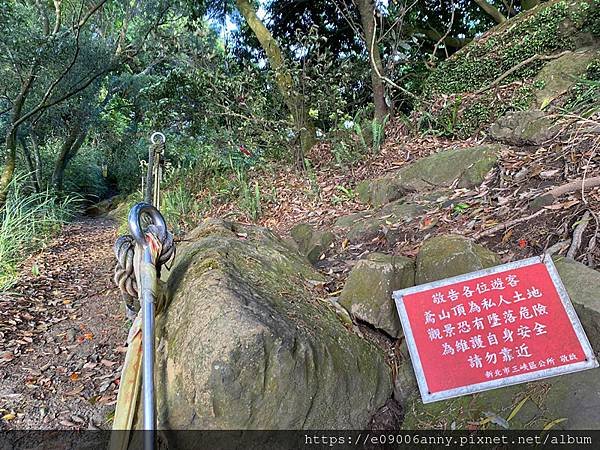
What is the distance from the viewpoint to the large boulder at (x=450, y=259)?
192cm

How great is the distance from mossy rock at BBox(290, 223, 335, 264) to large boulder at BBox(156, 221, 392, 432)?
1.16 metres

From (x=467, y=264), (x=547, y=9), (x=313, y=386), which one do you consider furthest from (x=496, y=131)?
(x=313, y=386)

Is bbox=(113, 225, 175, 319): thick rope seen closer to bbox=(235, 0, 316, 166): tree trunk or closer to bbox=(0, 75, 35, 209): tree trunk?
bbox=(235, 0, 316, 166): tree trunk

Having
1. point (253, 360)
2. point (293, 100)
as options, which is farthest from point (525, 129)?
point (253, 360)

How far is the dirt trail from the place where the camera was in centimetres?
224

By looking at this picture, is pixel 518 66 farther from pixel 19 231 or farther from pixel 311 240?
pixel 19 231

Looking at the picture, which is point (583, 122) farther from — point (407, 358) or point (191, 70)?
point (191, 70)

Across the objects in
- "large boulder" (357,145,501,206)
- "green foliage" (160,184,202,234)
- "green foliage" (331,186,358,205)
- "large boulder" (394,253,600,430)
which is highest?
"green foliage" (160,184,202,234)

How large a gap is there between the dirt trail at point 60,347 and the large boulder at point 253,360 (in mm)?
836

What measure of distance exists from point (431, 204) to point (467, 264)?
4.02ft

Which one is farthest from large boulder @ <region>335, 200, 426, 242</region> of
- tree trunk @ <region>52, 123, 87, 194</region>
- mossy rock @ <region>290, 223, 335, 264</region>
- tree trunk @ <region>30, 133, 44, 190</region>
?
tree trunk @ <region>52, 123, 87, 194</region>

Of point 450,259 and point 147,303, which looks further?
point 450,259

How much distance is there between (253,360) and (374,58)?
4.91 m

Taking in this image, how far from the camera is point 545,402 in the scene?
1467mm
